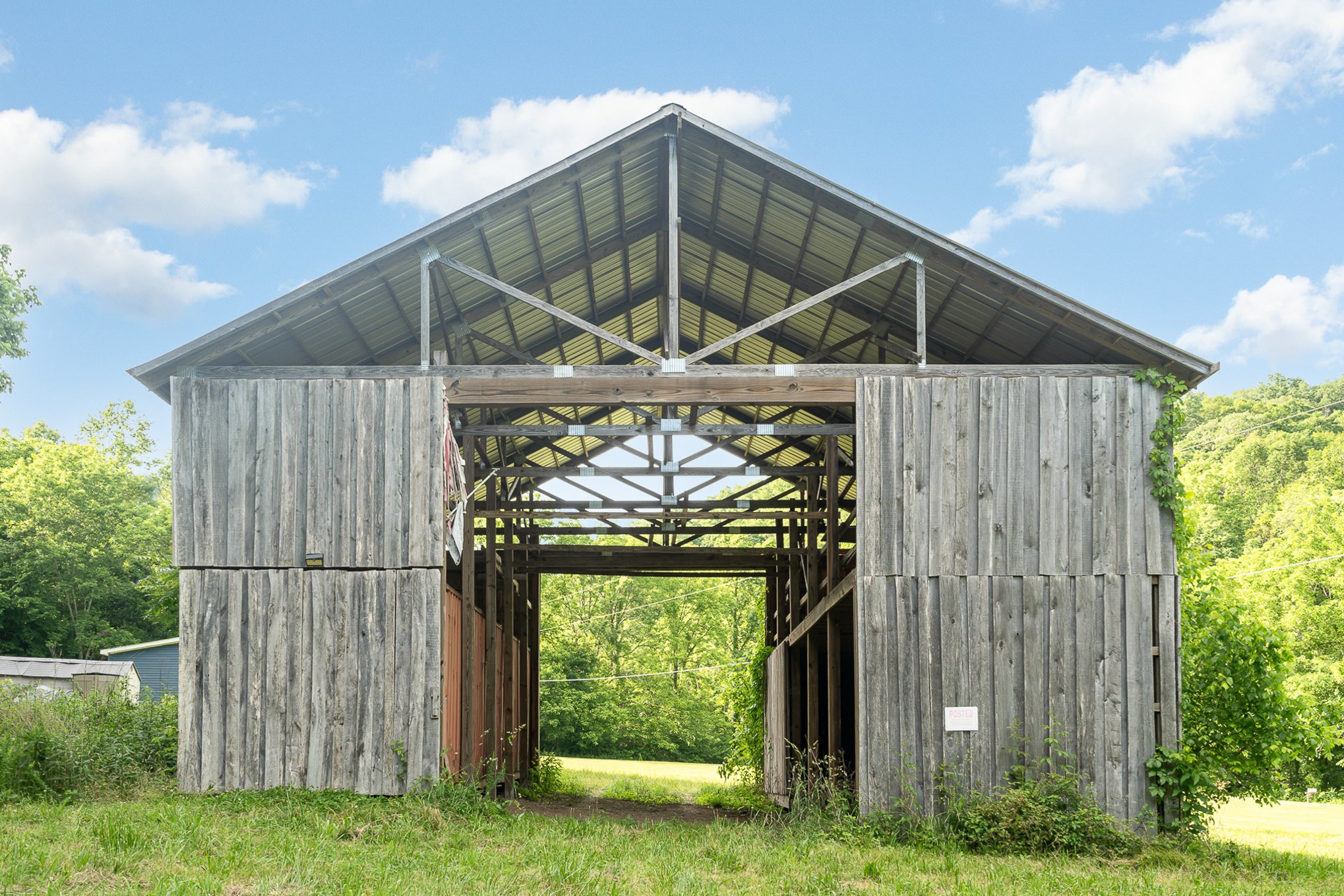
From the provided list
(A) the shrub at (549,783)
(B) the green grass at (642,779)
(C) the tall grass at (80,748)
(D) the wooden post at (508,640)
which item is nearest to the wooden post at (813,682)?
(B) the green grass at (642,779)

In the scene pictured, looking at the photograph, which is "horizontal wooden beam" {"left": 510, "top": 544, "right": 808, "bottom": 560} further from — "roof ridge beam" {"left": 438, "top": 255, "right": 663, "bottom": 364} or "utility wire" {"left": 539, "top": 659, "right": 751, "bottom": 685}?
"utility wire" {"left": 539, "top": 659, "right": 751, "bottom": 685}

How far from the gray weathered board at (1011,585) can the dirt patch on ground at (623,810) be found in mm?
3784

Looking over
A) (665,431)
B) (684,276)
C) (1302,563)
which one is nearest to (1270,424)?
(1302,563)

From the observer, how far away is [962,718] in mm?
11945

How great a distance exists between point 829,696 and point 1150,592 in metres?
6.16

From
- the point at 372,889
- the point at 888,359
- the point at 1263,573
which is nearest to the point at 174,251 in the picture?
the point at 1263,573

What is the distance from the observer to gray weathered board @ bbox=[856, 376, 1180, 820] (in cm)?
1193

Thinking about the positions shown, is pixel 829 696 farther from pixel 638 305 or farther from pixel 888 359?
pixel 638 305

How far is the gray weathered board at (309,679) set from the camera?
1206 cm

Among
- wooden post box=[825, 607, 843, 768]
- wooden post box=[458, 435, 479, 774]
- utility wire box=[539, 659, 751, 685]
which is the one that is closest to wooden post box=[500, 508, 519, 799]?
wooden post box=[458, 435, 479, 774]

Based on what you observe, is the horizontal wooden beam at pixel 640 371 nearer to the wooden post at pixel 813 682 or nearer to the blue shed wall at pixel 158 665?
the wooden post at pixel 813 682

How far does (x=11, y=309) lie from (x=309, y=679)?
24601mm

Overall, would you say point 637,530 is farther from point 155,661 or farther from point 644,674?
point 644,674

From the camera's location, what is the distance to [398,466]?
40.9 feet
